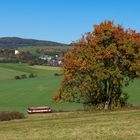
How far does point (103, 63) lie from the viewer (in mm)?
51438

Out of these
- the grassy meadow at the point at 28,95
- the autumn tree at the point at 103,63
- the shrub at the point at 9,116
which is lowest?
the grassy meadow at the point at 28,95

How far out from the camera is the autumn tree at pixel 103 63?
5094 cm

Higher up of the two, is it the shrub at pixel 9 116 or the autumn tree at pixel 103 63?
the autumn tree at pixel 103 63

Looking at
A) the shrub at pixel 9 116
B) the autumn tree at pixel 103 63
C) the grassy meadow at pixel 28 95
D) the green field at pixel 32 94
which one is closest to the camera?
the shrub at pixel 9 116

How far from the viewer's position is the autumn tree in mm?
50938

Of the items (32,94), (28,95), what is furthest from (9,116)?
(32,94)

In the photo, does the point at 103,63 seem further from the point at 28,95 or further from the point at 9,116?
the point at 28,95

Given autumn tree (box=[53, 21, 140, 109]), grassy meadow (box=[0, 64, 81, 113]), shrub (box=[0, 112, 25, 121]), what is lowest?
grassy meadow (box=[0, 64, 81, 113])

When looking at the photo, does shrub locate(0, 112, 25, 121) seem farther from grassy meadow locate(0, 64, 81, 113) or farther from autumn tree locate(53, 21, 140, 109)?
grassy meadow locate(0, 64, 81, 113)

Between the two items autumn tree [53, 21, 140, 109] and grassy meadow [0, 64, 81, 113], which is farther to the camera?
grassy meadow [0, 64, 81, 113]

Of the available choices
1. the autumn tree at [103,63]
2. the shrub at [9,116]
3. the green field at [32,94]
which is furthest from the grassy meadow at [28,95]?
the shrub at [9,116]

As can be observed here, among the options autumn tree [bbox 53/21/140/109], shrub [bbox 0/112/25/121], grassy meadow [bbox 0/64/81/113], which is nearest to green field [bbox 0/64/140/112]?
grassy meadow [bbox 0/64/81/113]

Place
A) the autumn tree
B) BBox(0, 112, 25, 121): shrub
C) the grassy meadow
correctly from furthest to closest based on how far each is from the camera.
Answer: the grassy meadow < the autumn tree < BBox(0, 112, 25, 121): shrub

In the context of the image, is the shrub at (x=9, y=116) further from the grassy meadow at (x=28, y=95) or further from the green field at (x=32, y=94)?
the green field at (x=32, y=94)
